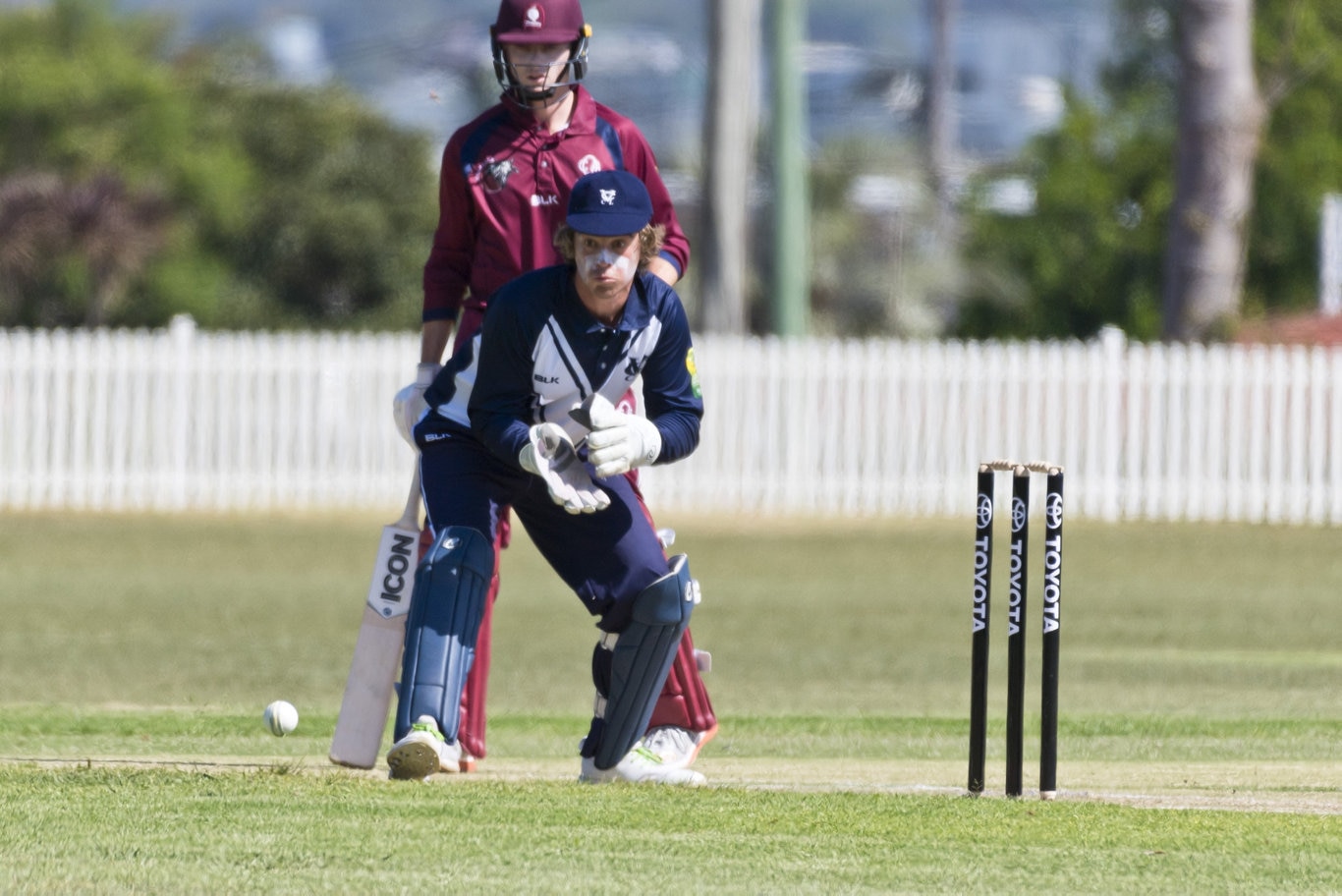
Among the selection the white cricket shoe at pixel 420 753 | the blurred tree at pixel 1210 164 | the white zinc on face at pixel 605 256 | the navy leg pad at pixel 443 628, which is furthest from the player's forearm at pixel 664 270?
the blurred tree at pixel 1210 164

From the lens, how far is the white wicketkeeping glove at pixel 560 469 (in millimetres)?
7094

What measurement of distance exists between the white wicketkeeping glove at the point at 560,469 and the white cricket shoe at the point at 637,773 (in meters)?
0.85

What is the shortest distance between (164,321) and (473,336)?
1374 inches

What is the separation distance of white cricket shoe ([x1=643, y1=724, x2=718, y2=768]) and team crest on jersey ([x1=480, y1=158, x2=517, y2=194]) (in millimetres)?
1742

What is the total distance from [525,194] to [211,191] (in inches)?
1370

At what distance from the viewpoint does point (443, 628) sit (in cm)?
729

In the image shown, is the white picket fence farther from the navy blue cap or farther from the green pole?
the navy blue cap

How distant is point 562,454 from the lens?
7176mm

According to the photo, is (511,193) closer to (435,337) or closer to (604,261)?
(435,337)

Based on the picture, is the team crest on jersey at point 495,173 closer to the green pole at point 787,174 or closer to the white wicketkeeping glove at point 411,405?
the white wicketkeeping glove at point 411,405

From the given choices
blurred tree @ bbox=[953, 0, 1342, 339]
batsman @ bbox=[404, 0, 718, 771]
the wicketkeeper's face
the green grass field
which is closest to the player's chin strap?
the green grass field

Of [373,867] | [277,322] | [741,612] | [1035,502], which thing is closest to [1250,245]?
[1035,502]

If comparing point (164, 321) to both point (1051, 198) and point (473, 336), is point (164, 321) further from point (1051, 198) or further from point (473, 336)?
point (473, 336)

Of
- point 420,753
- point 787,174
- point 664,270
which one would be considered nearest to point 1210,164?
point 787,174
